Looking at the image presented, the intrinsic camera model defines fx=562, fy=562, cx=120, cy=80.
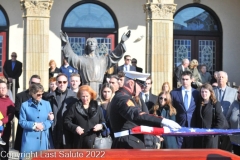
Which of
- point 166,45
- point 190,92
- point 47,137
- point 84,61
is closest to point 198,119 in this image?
point 190,92

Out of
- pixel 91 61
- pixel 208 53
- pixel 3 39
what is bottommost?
pixel 91 61

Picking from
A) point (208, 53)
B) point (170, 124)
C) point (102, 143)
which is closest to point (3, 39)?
point (208, 53)

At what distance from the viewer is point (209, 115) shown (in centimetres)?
845

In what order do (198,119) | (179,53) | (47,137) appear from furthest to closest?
(179,53), (198,119), (47,137)

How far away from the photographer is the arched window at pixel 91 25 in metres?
17.2

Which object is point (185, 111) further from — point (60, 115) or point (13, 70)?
point (13, 70)

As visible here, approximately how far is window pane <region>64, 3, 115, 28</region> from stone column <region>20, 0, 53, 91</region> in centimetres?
289

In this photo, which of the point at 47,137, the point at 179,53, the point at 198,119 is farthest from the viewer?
the point at 179,53

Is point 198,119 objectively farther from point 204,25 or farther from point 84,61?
point 204,25

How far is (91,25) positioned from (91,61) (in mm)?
5878

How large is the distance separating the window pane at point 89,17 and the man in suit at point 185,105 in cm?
858

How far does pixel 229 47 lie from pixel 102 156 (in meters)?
13.8

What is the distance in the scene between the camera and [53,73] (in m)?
14.8

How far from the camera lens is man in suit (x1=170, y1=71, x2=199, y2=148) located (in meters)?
8.73
